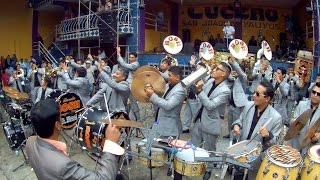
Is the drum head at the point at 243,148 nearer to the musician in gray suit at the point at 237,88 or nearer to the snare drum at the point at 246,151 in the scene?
the snare drum at the point at 246,151

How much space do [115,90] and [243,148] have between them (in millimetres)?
3163

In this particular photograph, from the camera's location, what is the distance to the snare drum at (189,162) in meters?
4.50

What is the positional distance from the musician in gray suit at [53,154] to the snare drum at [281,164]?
2050 mm

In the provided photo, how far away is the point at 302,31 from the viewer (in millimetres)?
Result: 19609

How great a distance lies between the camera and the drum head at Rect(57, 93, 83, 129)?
24.2 ft

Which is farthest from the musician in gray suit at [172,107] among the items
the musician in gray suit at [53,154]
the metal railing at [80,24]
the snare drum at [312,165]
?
the metal railing at [80,24]

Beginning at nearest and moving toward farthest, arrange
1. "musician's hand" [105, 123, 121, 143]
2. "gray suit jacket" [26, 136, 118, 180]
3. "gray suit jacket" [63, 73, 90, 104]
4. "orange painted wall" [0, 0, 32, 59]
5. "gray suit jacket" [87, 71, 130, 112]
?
1. "gray suit jacket" [26, 136, 118, 180]
2. "musician's hand" [105, 123, 121, 143]
3. "gray suit jacket" [87, 71, 130, 112]
4. "gray suit jacket" [63, 73, 90, 104]
5. "orange painted wall" [0, 0, 32, 59]

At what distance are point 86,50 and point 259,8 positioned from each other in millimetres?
10017

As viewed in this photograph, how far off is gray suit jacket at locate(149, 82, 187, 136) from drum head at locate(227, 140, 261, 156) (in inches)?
50.3

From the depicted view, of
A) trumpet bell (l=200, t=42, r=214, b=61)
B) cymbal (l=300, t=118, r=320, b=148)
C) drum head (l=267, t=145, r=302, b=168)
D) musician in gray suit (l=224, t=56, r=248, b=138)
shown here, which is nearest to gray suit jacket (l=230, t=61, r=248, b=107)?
musician in gray suit (l=224, t=56, r=248, b=138)

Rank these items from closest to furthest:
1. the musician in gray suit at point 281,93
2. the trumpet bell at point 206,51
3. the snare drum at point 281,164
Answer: the snare drum at point 281,164
the musician in gray suit at point 281,93
the trumpet bell at point 206,51

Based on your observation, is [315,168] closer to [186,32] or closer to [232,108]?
[232,108]

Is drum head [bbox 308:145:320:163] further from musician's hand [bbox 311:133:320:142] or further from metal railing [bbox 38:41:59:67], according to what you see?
metal railing [bbox 38:41:59:67]

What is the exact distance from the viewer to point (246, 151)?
4.24 m
